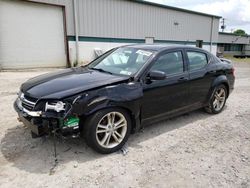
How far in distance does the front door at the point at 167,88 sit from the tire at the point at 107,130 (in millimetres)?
436

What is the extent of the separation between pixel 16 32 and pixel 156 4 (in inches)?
448

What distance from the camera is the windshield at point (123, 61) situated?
3.79 meters

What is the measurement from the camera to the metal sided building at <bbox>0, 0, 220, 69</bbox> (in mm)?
12086

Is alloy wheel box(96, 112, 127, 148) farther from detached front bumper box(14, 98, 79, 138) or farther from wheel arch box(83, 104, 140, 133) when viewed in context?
detached front bumper box(14, 98, 79, 138)

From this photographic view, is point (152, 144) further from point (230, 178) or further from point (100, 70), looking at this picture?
point (100, 70)

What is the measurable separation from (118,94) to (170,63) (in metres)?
1.36

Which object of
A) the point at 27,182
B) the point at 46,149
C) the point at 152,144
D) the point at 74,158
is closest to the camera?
the point at 27,182

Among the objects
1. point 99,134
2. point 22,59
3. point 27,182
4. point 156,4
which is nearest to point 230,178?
point 99,134

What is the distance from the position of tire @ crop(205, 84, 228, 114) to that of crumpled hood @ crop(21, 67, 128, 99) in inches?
97.5

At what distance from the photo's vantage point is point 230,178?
285cm

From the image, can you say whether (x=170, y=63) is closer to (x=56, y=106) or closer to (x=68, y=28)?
(x=56, y=106)

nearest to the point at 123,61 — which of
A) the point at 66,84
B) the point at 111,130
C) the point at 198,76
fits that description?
the point at 66,84

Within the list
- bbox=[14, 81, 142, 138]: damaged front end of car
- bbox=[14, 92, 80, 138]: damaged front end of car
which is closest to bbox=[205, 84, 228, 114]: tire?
bbox=[14, 81, 142, 138]: damaged front end of car

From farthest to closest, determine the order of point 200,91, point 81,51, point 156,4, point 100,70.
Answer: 1. point 156,4
2. point 81,51
3. point 200,91
4. point 100,70
